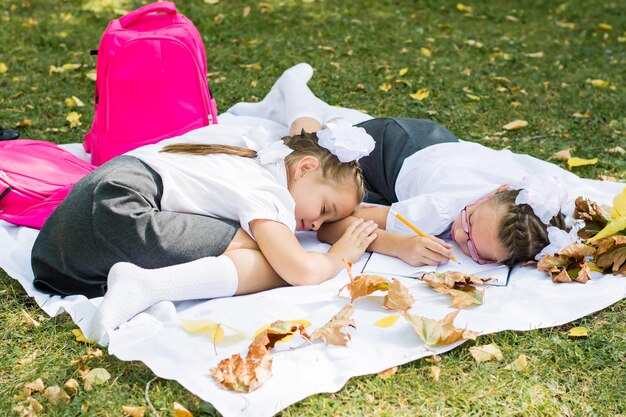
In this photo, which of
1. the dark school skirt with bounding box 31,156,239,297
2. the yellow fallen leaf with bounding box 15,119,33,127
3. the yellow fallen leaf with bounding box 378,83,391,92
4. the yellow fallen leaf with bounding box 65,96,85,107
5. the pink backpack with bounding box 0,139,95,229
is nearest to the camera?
the dark school skirt with bounding box 31,156,239,297

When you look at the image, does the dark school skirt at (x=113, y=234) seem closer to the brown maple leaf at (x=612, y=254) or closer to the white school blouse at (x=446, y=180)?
the white school blouse at (x=446, y=180)

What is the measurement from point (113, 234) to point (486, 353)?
1328 mm

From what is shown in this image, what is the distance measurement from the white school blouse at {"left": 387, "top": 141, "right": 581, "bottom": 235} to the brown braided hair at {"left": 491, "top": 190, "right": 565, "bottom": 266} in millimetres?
217

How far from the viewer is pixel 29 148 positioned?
358cm

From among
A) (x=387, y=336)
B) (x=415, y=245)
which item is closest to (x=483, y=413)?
(x=387, y=336)

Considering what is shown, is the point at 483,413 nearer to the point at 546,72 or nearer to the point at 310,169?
the point at 310,169

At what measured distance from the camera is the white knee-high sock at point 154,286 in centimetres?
245

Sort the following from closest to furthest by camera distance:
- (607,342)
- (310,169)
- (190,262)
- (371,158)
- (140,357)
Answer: (140,357) → (607,342) → (190,262) → (310,169) → (371,158)

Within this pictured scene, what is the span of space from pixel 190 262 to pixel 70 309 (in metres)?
0.44

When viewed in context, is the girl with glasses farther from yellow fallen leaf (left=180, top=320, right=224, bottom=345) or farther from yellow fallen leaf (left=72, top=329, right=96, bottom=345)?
yellow fallen leaf (left=72, top=329, right=96, bottom=345)

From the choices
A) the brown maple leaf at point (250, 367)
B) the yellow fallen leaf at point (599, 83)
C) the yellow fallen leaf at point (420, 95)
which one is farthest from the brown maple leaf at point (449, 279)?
the yellow fallen leaf at point (599, 83)

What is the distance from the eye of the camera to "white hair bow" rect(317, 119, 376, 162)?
2.96 m

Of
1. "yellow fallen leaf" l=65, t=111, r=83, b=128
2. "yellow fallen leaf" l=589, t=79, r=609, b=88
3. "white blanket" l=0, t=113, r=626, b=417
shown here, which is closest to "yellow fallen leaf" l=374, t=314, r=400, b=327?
"white blanket" l=0, t=113, r=626, b=417

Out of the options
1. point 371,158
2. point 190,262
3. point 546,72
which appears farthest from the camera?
point 546,72
